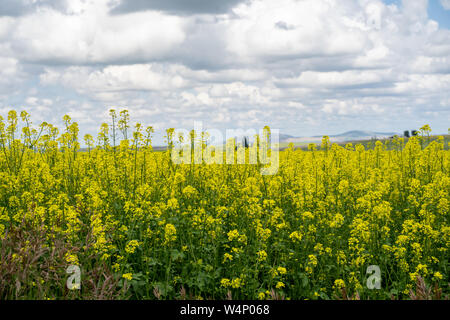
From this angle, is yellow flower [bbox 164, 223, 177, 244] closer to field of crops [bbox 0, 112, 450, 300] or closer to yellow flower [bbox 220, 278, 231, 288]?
field of crops [bbox 0, 112, 450, 300]

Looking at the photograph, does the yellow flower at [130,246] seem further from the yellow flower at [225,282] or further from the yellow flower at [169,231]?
the yellow flower at [225,282]

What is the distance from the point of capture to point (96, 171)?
9.55 m

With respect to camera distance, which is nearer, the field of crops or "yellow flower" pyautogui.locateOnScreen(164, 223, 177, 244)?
the field of crops

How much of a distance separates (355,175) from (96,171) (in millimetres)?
6761

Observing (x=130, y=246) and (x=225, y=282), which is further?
(x=130, y=246)

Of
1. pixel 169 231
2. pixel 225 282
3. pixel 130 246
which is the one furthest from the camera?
pixel 130 246

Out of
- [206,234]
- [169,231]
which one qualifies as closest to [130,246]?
[169,231]

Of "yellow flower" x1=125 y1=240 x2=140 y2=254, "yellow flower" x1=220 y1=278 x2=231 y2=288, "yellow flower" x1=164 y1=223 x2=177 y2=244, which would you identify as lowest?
"yellow flower" x1=220 y1=278 x2=231 y2=288

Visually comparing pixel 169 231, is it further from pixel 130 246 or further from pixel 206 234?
pixel 206 234

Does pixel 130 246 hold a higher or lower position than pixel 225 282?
higher

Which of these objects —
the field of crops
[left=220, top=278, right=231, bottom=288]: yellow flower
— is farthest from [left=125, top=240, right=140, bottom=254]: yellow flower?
[left=220, top=278, right=231, bottom=288]: yellow flower

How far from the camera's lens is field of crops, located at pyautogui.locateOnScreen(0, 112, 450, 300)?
176 inches

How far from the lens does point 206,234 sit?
5.80m

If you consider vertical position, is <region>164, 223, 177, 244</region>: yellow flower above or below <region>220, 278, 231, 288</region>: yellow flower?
above
